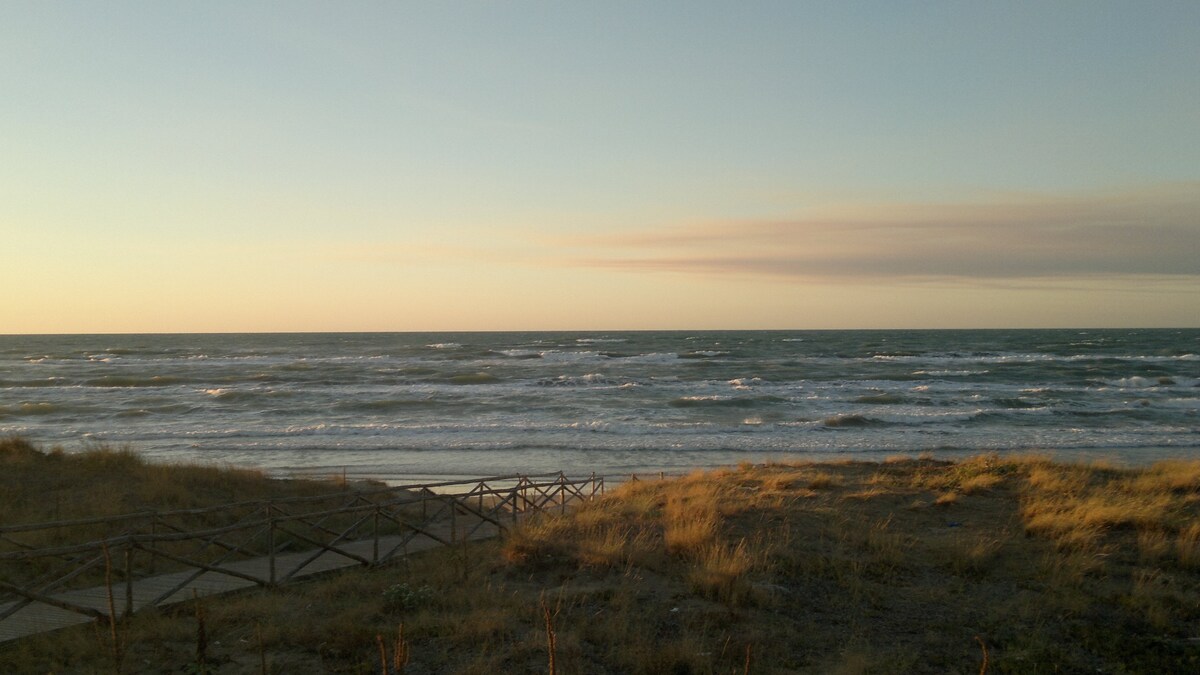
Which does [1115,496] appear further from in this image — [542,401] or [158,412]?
[158,412]

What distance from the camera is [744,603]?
7.21 m

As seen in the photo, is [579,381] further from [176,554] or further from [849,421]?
[176,554]

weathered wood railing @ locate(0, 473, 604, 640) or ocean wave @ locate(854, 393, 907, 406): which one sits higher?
weathered wood railing @ locate(0, 473, 604, 640)

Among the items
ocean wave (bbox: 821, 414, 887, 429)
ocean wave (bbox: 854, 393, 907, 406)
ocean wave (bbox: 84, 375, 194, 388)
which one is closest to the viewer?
ocean wave (bbox: 821, 414, 887, 429)

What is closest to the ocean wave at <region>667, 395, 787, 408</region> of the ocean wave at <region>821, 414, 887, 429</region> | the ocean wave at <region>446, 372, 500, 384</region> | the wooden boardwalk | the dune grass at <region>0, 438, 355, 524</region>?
the ocean wave at <region>821, 414, 887, 429</region>

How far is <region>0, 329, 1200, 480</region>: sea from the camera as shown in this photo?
A: 24.7 meters

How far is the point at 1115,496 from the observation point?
38.4ft

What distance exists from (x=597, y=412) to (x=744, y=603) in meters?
27.3

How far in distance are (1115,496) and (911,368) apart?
49.7m

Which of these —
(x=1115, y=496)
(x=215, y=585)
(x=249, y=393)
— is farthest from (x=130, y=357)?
(x=1115, y=496)

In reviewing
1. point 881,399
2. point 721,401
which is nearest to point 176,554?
point 721,401

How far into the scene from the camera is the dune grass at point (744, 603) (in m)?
6.13

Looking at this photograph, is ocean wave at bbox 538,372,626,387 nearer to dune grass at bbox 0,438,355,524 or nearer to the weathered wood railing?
dune grass at bbox 0,438,355,524

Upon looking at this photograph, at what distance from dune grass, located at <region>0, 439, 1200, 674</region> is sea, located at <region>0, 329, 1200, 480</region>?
11797 millimetres
